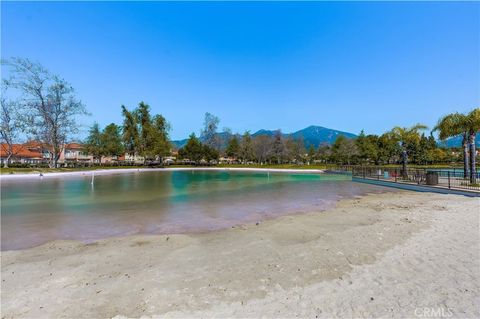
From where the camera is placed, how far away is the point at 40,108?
144 feet

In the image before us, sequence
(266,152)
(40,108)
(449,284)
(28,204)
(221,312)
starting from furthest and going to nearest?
(266,152) → (40,108) → (28,204) → (449,284) → (221,312)

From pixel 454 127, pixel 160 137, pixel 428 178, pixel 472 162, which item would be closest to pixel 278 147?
pixel 160 137

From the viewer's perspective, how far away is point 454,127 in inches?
734

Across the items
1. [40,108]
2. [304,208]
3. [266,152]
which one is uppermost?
[40,108]

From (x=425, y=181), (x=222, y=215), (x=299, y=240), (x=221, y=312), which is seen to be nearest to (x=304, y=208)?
(x=222, y=215)

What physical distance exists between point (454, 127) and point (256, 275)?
→ 2224 cm

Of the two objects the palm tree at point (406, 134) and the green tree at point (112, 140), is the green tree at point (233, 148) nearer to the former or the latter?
the green tree at point (112, 140)

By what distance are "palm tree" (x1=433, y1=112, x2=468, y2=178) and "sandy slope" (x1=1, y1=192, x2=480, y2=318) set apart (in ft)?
50.1

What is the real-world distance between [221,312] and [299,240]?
3.72 m

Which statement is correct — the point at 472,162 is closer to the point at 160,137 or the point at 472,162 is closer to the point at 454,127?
the point at 454,127

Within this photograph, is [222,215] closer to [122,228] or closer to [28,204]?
[122,228]

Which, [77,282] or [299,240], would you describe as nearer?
[77,282]

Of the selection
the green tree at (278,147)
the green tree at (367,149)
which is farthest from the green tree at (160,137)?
the green tree at (367,149)

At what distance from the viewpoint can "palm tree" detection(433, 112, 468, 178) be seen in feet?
59.7
